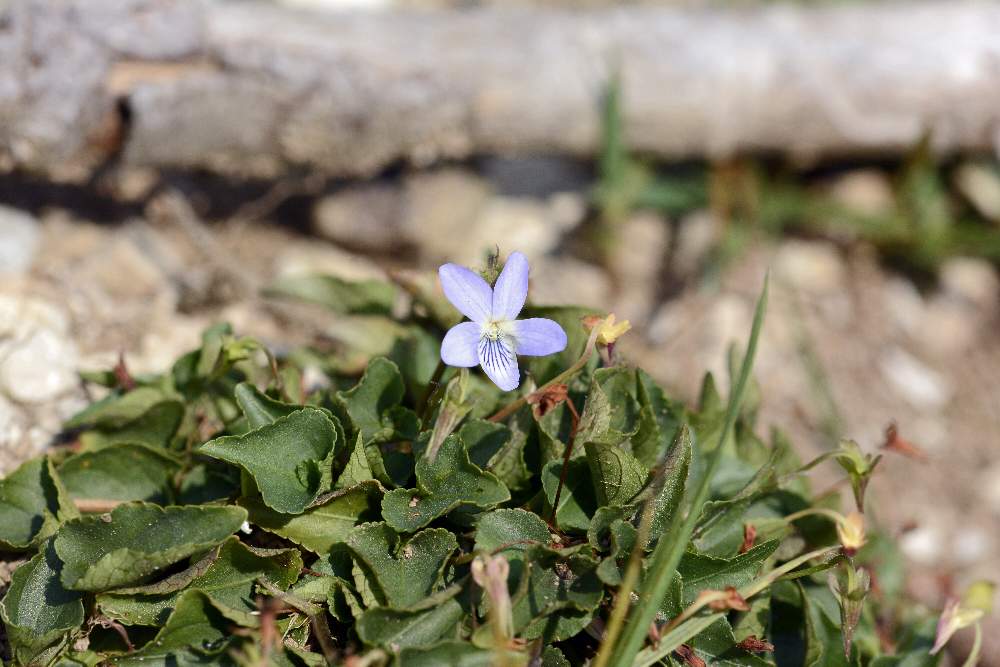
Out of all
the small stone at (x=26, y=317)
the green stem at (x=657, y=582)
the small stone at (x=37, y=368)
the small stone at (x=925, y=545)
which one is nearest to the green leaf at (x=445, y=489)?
the green stem at (x=657, y=582)

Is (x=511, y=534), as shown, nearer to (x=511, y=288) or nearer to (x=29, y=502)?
(x=511, y=288)

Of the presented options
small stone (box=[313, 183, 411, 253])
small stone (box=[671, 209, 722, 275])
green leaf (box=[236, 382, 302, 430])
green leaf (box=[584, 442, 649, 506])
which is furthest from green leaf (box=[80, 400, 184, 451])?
small stone (box=[671, 209, 722, 275])

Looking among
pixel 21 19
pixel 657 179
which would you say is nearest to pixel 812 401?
pixel 657 179

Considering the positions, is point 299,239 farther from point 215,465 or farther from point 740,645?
point 740,645

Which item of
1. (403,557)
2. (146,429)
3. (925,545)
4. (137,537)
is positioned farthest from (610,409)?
(925,545)

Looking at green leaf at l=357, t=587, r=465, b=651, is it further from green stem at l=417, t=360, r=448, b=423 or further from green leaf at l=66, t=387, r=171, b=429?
green leaf at l=66, t=387, r=171, b=429
